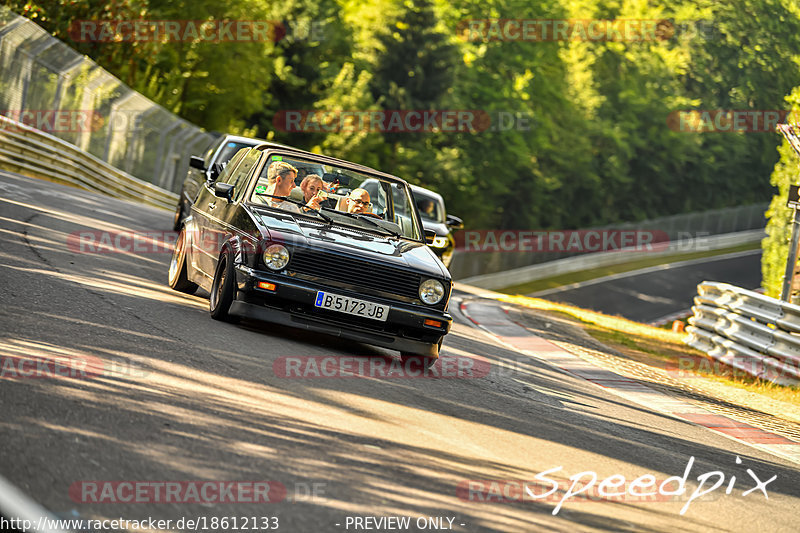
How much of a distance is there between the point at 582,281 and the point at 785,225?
92.8 feet

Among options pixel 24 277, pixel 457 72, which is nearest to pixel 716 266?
pixel 457 72

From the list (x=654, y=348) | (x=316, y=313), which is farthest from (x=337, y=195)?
(x=654, y=348)

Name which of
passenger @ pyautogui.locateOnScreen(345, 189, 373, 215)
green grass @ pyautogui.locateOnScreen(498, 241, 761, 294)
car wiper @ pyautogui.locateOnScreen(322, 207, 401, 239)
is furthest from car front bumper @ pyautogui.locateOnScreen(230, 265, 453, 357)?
green grass @ pyautogui.locateOnScreen(498, 241, 761, 294)

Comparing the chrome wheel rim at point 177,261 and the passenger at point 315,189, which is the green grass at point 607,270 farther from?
the passenger at point 315,189

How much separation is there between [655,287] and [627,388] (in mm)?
41106

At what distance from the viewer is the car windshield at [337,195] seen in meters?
9.87

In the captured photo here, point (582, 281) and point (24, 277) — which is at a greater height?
point (24, 277)

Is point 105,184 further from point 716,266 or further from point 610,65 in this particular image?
point 610,65

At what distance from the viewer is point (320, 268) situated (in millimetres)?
8773

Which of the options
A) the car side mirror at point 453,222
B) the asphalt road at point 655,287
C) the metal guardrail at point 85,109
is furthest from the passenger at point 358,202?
the asphalt road at point 655,287

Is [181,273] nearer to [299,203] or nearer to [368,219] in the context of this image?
[299,203]

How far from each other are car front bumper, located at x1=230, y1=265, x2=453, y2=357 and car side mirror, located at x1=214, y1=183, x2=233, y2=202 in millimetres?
1289

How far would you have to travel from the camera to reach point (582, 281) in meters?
50.8

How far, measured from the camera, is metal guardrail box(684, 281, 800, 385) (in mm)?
14289
